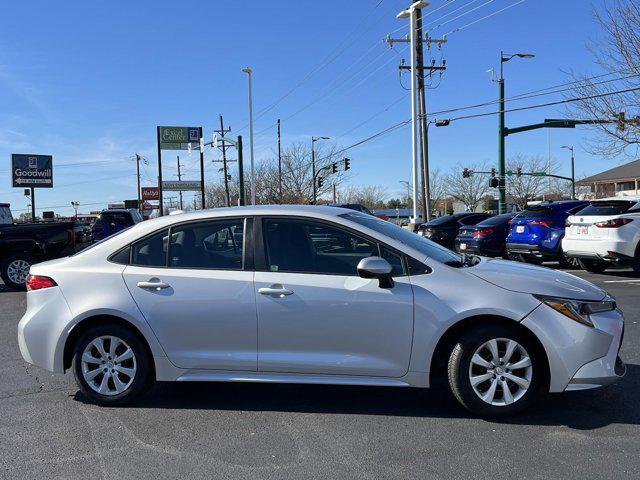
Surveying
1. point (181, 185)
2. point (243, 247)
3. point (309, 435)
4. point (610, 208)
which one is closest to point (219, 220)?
point (243, 247)

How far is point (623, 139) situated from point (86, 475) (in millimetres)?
20481

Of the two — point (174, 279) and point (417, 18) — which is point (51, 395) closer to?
point (174, 279)

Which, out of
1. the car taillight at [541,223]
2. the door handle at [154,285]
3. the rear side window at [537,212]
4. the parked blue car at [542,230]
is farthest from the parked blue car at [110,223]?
the door handle at [154,285]

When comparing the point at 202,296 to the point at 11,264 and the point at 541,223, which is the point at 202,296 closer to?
the point at 11,264

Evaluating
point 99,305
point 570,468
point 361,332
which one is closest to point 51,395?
point 99,305

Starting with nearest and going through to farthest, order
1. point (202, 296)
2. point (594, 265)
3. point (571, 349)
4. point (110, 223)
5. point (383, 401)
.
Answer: point (571, 349)
point (202, 296)
point (383, 401)
point (594, 265)
point (110, 223)

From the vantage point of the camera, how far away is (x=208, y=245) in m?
4.63

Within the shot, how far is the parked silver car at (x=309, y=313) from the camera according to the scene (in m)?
4.05

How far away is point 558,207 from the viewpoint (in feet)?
44.7

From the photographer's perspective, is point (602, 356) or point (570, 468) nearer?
point (570, 468)

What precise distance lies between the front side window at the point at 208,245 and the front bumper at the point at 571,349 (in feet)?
7.49

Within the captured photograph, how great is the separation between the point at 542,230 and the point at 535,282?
1000cm

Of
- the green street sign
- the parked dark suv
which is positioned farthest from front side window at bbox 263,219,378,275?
the green street sign

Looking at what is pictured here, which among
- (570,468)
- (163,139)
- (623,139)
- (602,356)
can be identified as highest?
(163,139)
